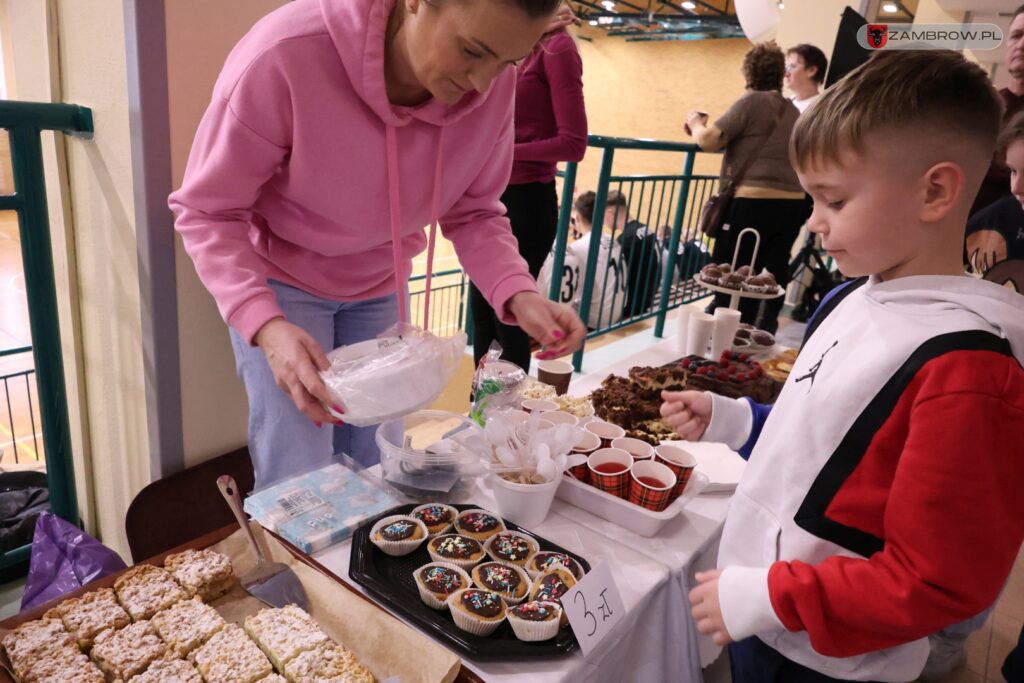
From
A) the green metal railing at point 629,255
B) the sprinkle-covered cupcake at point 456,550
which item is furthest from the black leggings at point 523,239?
the sprinkle-covered cupcake at point 456,550

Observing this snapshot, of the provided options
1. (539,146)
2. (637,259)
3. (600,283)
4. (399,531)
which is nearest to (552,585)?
(399,531)

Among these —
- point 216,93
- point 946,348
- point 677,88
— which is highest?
point 677,88

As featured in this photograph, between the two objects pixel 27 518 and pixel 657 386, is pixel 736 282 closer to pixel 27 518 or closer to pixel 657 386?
pixel 657 386

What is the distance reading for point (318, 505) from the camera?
128 centimetres

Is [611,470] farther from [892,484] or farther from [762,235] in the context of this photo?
[762,235]

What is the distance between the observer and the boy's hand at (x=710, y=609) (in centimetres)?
90

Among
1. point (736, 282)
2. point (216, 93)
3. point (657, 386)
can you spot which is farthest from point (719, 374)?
point (216, 93)

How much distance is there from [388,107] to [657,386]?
136cm

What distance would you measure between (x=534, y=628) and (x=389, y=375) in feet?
1.46

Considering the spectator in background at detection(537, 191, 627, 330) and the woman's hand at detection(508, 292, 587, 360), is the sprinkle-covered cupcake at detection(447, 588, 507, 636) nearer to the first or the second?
the woman's hand at detection(508, 292, 587, 360)

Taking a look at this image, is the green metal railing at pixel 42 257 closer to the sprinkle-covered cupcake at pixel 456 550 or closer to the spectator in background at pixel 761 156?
the sprinkle-covered cupcake at pixel 456 550

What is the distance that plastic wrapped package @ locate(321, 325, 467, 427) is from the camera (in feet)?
3.17

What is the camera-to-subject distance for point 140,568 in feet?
3.67

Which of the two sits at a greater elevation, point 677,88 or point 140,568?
point 677,88
